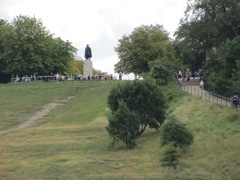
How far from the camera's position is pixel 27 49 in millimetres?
88688

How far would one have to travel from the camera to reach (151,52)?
259ft

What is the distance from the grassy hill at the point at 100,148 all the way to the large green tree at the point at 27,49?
80.8 feet

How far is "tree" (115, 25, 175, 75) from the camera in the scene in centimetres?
7950

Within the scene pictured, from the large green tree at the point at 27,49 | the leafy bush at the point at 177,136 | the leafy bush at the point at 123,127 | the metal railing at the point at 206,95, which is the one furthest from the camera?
the large green tree at the point at 27,49

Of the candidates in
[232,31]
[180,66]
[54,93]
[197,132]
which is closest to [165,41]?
[180,66]

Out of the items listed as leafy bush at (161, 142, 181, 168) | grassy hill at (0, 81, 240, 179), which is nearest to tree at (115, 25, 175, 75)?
grassy hill at (0, 81, 240, 179)

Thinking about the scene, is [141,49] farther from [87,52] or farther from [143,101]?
[143,101]

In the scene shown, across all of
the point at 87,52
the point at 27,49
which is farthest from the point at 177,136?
the point at 27,49

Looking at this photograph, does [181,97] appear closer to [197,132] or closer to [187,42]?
[187,42]

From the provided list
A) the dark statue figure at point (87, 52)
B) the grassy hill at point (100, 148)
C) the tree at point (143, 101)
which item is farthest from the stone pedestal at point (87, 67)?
the tree at point (143, 101)

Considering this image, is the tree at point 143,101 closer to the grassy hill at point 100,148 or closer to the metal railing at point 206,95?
the grassy hill at point 100,148

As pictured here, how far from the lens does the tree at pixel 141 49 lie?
3130 inches

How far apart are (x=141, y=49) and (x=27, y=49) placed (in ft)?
Result: 65.9

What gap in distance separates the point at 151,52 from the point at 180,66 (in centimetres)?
579
